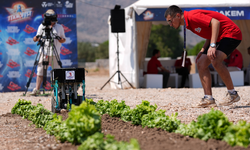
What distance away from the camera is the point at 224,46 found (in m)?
3.55

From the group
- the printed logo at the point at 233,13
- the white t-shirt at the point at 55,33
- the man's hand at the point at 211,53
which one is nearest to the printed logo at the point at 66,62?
the white t-shirt at the point at 55,33

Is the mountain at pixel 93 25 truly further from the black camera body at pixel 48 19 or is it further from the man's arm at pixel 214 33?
the man's arm at pixel 214 33

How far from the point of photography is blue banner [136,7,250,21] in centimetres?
794

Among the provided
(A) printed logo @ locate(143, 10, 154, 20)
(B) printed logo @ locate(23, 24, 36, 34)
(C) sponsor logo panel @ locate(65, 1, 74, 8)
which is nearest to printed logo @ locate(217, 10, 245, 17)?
(A) printed logo @ locate(143, 10, 154, 20)

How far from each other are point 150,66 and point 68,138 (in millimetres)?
6876

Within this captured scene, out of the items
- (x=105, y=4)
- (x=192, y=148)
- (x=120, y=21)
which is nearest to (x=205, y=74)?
(x=192, y=148)

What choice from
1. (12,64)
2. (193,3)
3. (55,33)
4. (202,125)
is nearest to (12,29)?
(12,64)

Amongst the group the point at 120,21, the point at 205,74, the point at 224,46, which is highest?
the point at 120,21

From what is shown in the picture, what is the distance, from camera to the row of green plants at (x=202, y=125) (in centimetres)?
188

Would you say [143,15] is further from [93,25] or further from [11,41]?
[93,25]

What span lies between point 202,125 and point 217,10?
668cm

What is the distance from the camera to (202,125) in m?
2.10

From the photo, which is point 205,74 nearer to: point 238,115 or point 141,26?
point 238,115

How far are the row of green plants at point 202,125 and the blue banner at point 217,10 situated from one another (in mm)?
5295
